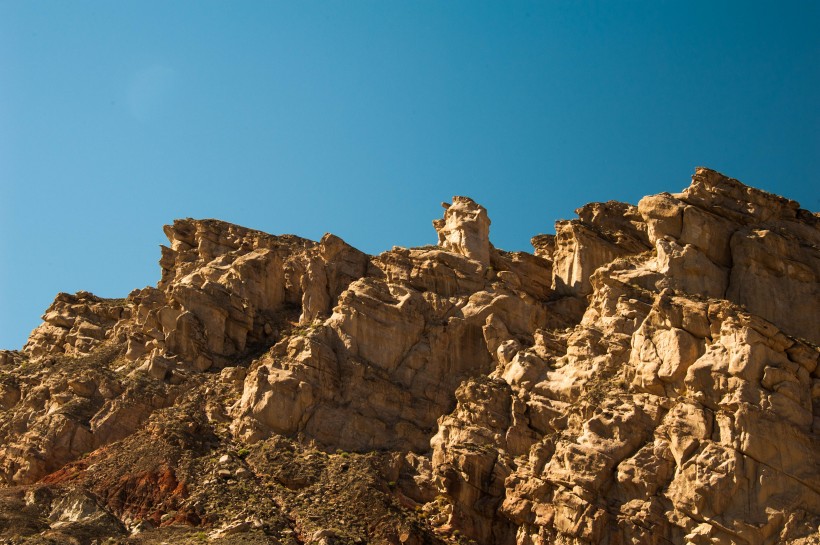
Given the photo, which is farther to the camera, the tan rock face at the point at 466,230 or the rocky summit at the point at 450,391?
the tan rock face at the point at 466,230

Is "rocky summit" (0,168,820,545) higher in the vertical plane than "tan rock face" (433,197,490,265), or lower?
lower

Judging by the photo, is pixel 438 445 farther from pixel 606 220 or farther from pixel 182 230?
pixel 182 230

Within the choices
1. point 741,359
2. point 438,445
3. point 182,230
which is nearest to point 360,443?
point 438,445

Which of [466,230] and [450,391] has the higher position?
[466,230]

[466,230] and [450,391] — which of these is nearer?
[450,391]

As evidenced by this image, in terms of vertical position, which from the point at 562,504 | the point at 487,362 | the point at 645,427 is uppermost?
the point at 487,362

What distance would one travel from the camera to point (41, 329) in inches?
4493

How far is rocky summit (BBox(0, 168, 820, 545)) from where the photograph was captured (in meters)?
80.1

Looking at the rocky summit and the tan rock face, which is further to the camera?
the tan rock face

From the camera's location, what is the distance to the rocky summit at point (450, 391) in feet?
263

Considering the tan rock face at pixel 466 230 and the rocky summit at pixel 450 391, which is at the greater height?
the tan rock face at pixel 466 230

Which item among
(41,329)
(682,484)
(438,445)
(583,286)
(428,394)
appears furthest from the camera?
(41,329)

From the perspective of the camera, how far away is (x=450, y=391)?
9619 centimetres

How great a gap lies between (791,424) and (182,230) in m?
54.6
